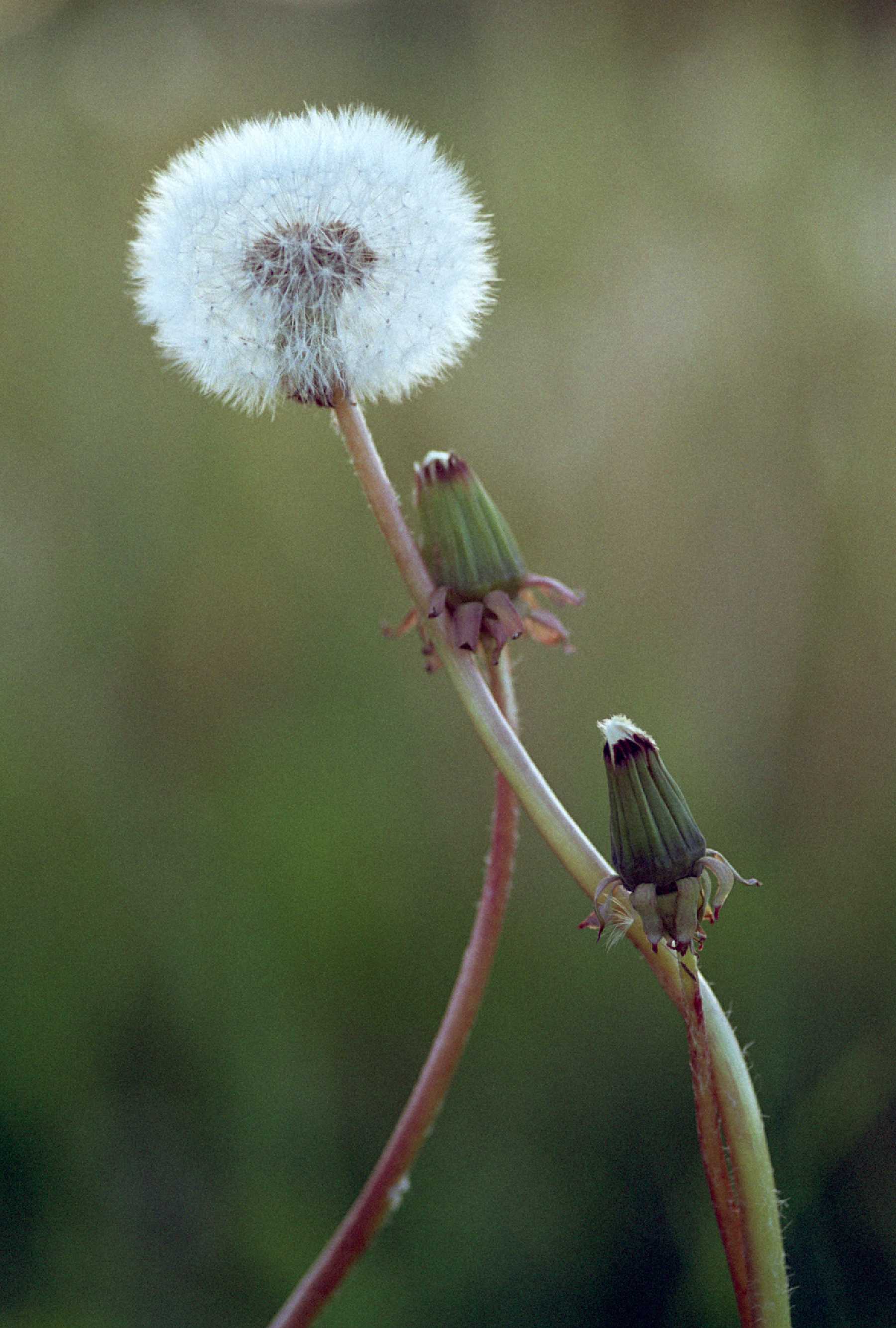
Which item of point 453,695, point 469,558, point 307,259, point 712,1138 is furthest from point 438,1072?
point 453,695

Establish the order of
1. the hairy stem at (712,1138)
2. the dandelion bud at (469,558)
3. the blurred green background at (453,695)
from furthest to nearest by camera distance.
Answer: the blurred green background at (453,695) < the dandelion bud at (469,558) < the hairy stem at (712,1138)

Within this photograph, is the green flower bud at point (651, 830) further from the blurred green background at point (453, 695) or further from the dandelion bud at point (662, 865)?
the blurred green background at point (453, 695)

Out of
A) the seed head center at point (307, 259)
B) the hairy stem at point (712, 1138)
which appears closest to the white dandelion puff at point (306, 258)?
the seed head center at point (307, 259)

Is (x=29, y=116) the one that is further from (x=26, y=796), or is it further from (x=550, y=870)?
(x=550, y=870)

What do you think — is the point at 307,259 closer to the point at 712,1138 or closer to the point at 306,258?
the point at 306,258

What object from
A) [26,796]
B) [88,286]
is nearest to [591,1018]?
[26,796]

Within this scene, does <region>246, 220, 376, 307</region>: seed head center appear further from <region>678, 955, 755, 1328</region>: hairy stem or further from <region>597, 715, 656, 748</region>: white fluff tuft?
<region>678, 955, 755, 1328</region>: hairy stem
